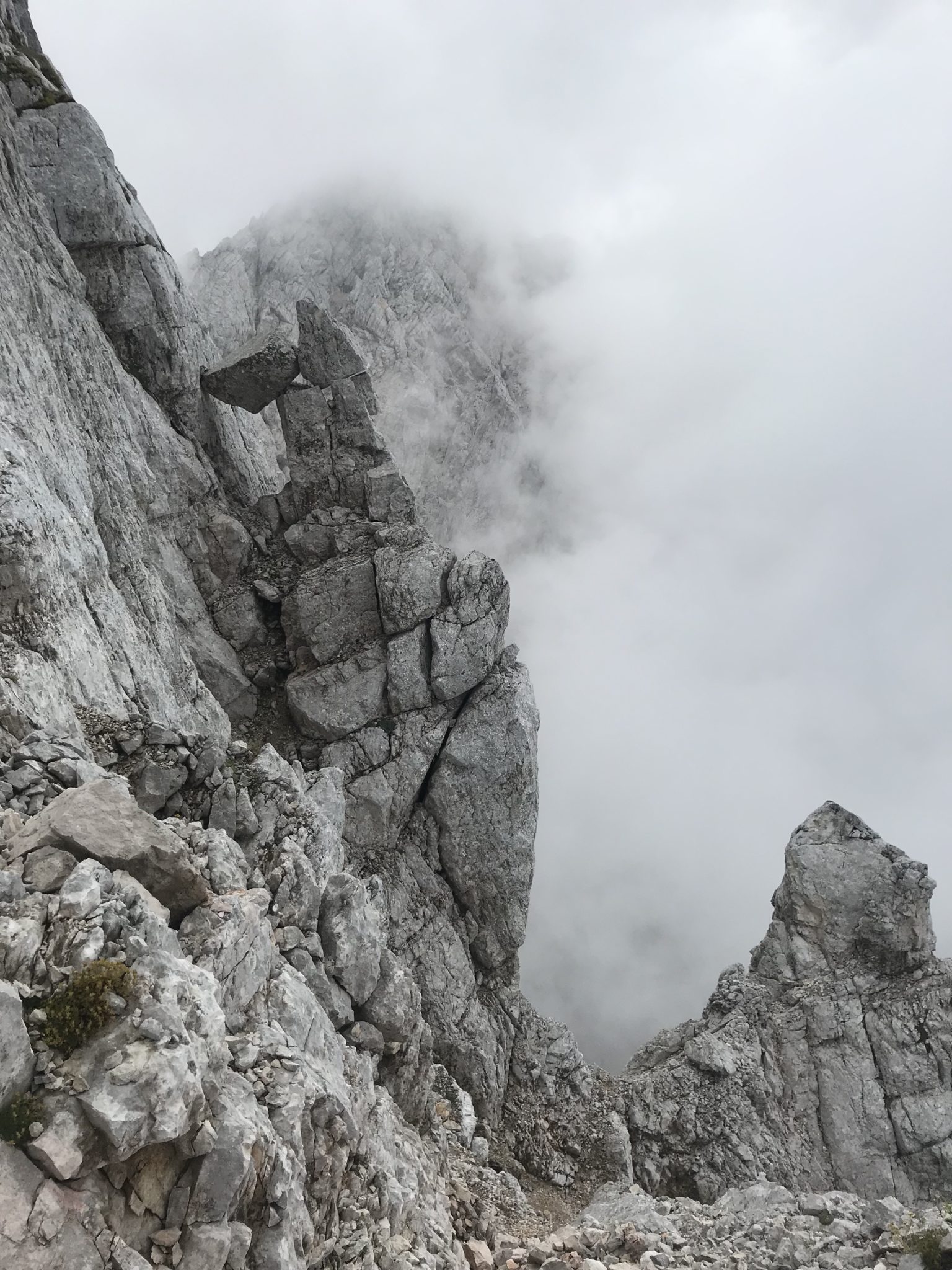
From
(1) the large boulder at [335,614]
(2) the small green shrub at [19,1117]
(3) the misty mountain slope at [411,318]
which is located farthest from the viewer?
(3) the misty mountain slope at [411,318]

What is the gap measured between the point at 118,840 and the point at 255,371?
1655 inches

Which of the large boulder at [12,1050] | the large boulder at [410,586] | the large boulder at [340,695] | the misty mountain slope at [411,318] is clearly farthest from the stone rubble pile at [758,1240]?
the misty mountain slope at [411,318]

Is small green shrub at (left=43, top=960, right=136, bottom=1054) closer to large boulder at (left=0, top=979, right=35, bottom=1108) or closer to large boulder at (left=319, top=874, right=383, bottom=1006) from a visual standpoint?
large boulder at (left=0, top=979, right=35, bottom=1108)

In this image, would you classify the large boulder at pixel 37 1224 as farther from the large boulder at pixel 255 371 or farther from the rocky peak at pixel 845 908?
the rocky peak at pixel 845 908

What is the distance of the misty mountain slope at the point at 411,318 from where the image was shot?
95.3m

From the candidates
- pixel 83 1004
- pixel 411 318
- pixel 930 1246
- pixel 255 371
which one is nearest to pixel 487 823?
pixel 930 1246

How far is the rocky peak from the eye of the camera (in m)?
46.9

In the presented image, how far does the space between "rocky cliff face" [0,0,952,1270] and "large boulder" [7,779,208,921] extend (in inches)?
3.1

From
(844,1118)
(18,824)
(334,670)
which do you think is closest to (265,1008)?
(18,824)

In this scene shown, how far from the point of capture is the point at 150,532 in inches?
1639

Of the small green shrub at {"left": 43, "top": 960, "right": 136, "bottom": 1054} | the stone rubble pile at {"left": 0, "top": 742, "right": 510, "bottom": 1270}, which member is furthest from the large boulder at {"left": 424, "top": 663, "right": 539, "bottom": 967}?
the small green shrub at {"left": 43, "top": 960, "right": 136, "bottom": 1054}

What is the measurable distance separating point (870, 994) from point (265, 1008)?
4352 centimetres

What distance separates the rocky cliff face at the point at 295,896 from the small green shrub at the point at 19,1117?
31 mm

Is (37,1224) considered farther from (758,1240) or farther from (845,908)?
(845,908)
